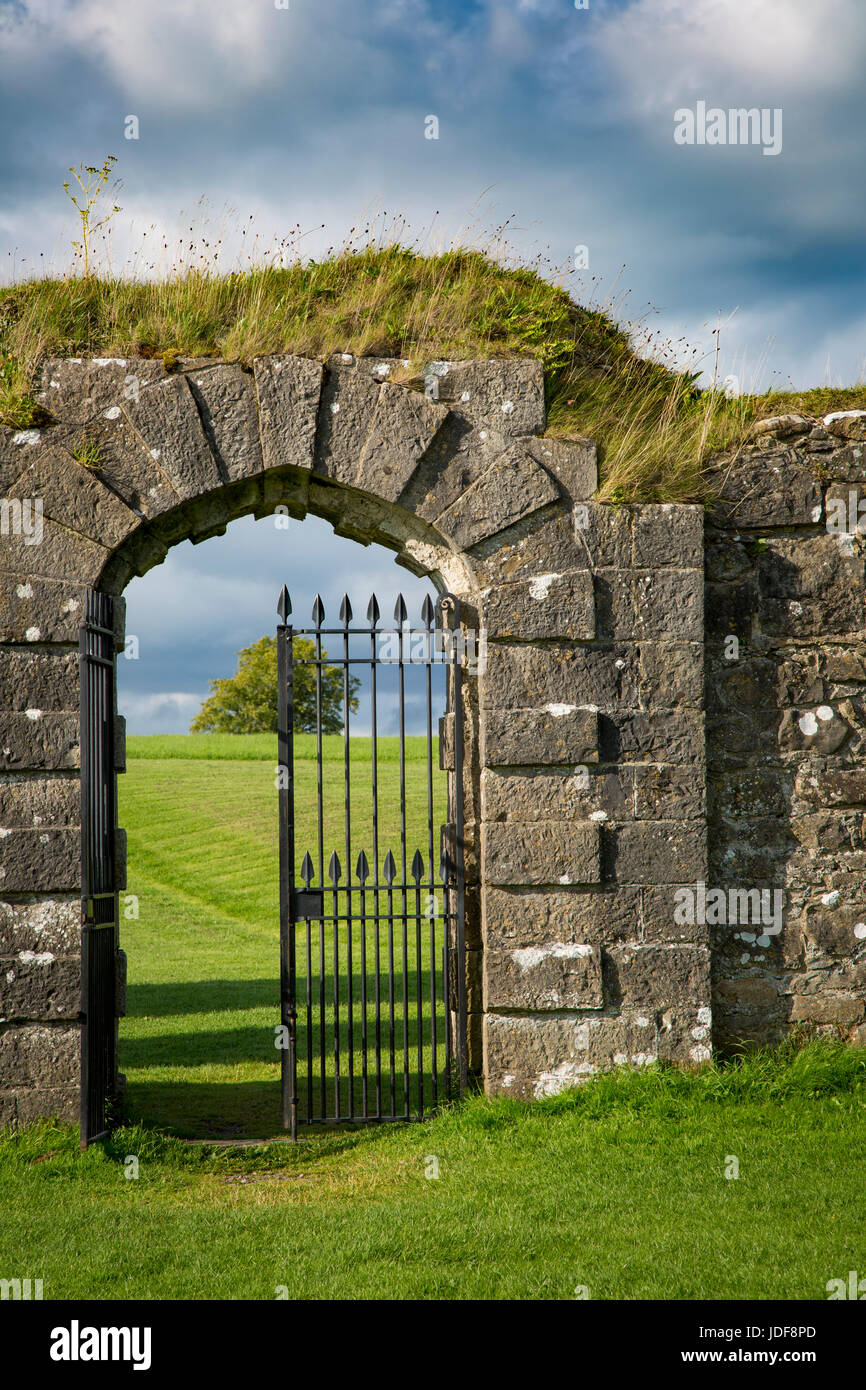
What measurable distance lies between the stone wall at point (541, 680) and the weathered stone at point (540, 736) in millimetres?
12

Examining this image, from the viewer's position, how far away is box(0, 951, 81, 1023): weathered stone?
5.28m

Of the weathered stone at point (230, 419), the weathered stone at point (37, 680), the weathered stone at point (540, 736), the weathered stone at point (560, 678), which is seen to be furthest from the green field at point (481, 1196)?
the weathered stone at point (230, 419)

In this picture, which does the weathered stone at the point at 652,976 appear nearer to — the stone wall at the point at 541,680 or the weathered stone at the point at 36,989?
the stone wall at the point at 541,680

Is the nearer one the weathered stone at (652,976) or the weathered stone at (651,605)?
the weathered stone at (652,976)

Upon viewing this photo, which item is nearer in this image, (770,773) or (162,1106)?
(770,773)

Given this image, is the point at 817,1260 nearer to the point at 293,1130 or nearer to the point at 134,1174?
the point at 293,1130

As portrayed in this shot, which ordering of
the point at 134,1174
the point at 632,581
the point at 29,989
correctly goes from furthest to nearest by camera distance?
the point at 632,581
the point at 29,989
the point at 134,1174

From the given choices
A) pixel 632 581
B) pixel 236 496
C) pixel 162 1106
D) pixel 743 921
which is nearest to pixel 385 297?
pixel 236 496

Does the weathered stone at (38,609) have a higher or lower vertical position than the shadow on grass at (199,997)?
higher

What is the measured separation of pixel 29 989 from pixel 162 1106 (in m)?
1.59

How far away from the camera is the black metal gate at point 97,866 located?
5027mm

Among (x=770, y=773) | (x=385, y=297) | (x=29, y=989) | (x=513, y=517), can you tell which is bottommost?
(x=29, y=989)

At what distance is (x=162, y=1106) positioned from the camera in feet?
21.1

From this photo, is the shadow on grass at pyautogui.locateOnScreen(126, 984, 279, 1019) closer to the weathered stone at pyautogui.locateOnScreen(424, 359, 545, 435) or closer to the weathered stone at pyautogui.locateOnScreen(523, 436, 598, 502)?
the weathered stone at pyautogui.locateOnScreen(523, 436, 598, 502)
